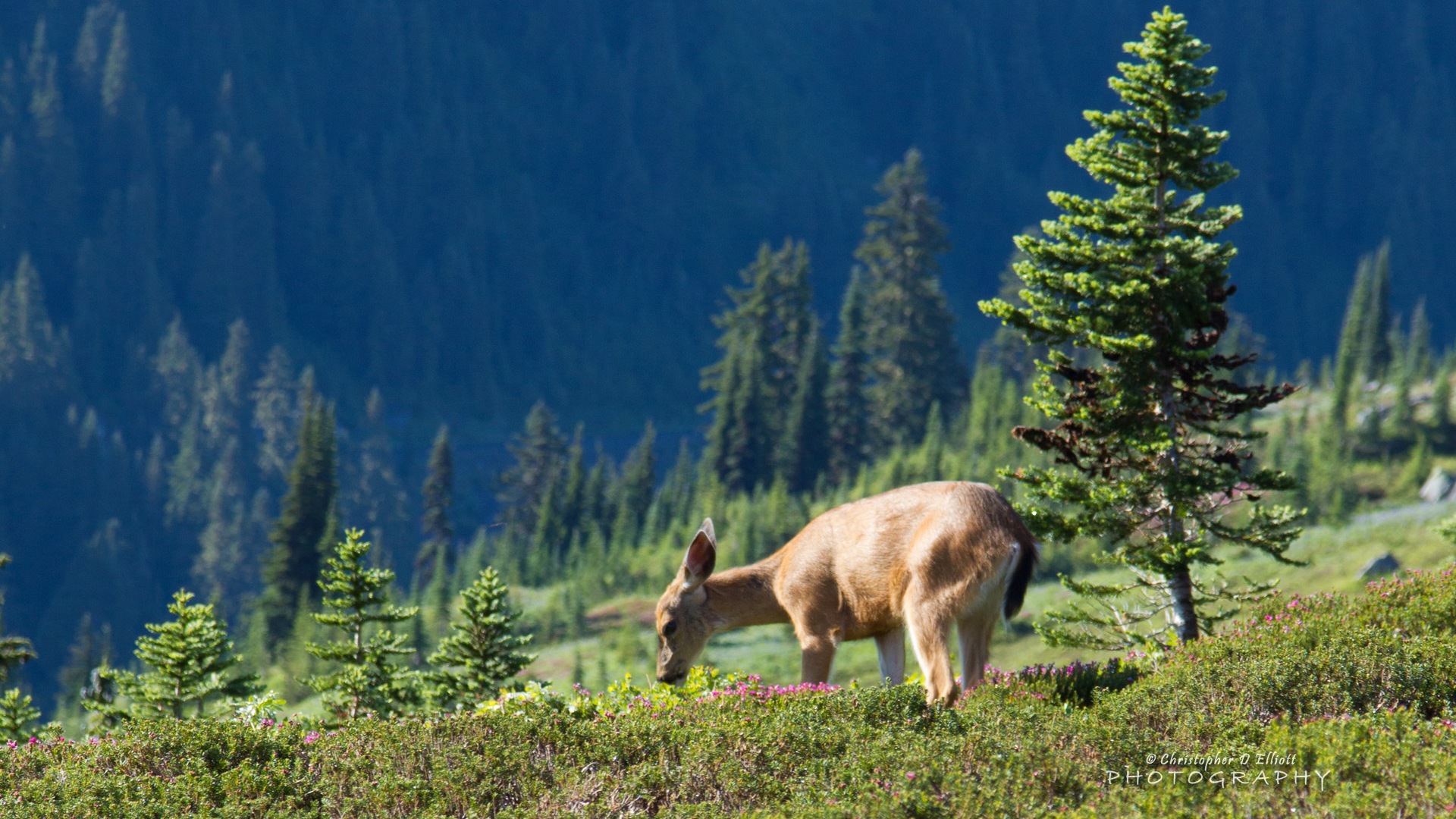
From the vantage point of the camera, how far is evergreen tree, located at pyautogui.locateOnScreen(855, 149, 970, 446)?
9806 centimetres

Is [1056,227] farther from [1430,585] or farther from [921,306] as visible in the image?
[921,306]

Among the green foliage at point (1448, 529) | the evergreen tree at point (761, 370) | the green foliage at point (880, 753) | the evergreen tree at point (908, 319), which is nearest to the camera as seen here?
the green foliage at point (880, 753)

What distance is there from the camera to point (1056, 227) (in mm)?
16484

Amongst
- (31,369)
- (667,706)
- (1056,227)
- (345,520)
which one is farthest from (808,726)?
(31,369)

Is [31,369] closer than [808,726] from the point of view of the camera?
No

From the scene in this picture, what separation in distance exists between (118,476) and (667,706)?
604 feet

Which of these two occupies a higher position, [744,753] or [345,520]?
[345,520]

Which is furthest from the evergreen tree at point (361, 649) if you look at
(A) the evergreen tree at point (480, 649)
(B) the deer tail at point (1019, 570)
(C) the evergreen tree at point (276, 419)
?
(C) the evergreen tree at point (276, 419)

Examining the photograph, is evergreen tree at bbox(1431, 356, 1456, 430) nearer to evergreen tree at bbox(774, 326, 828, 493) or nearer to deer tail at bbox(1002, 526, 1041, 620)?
evergreen tree at bbox(774, 326, 828, 493)

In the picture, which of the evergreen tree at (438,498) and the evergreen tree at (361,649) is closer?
the evergreen tree at (361,649)

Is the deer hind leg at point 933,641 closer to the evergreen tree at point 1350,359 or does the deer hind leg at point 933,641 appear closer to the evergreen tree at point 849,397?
the evergreen tree at point 1350,359

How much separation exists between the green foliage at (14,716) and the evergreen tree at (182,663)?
101 centimetres

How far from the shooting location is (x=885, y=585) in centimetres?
1269

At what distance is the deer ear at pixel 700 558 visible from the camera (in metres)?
14.0
